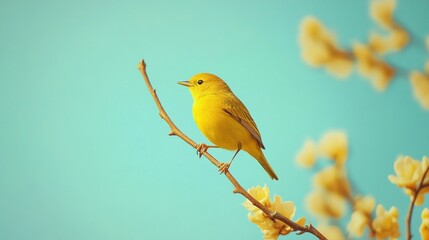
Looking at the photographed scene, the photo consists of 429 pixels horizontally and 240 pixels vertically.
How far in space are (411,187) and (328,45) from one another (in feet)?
0.95

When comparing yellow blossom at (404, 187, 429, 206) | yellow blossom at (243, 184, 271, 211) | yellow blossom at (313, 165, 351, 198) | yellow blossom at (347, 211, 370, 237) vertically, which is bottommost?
yellow blossom at (243, 184, 271, 211)

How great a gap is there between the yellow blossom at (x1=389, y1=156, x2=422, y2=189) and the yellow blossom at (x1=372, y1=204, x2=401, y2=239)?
65 millimetres

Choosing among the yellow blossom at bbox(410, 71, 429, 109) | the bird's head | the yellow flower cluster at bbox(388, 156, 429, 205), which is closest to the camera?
the yellow flower cluster at bbox(388, 156, 429, 205)

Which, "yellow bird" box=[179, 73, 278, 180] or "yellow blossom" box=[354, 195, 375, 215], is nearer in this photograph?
"yellow blossom" box=[354, 195, 375, 215]

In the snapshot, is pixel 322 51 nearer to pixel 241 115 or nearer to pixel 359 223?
pixel 359 223

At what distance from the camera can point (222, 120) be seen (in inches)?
56.3

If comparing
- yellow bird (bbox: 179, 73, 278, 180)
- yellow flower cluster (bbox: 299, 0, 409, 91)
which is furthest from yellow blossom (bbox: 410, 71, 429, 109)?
yellow bird (bbox: 179, 73, 278, 180)

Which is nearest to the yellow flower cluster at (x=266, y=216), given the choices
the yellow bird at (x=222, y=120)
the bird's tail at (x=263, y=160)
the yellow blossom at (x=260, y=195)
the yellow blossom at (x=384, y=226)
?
the yellow blossom at (x=260, y=195)

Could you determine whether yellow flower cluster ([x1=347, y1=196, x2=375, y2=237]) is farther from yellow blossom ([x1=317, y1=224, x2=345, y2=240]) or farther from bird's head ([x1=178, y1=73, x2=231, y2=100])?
bird's head ([x1=178, y1=73, x2=231, y2=100])

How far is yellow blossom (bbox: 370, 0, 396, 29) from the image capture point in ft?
2.57

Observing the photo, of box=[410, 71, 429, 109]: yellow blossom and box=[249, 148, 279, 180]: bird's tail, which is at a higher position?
box=[249, 148, 279, 180]: bird's tail

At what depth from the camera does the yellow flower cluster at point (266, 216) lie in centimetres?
68

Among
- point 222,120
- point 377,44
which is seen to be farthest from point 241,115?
point 377,44

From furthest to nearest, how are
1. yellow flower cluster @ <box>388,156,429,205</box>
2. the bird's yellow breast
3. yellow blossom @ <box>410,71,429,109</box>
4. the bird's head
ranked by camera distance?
the bird's head
the bird's yellow breast
yellow blossom @ <box>410,71,429,109</box>
yellow flower cluster @ <box>388,156,429,205</box>
